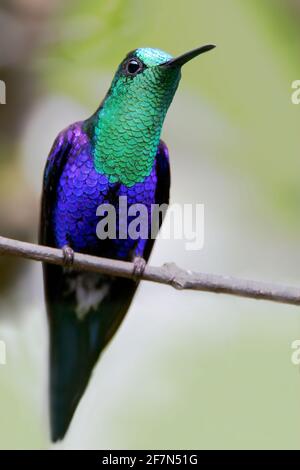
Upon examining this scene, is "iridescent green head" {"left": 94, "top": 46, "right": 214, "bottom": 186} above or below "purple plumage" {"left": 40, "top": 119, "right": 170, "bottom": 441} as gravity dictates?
above

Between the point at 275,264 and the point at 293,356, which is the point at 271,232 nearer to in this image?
the point at 275,264

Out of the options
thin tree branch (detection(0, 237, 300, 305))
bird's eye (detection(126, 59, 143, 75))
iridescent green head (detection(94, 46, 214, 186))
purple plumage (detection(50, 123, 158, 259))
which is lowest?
thin tree branch (detection(0, 237, 300, 305))

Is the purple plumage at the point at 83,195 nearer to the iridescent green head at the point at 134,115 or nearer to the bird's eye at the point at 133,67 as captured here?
the iridescent green head at the point at 134,115

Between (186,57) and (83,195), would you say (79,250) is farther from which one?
(186,57)

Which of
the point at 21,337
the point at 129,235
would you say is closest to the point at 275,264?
the point at 129,235

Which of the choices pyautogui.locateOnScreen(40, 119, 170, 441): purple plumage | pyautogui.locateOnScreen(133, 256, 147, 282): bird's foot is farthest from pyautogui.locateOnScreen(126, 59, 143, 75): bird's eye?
pyautogui.locateOnScreen(133, 256, 147, 282): bird's foot

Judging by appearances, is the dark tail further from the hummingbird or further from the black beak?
the black beak

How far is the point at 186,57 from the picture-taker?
125cm

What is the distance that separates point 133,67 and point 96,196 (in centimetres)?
28

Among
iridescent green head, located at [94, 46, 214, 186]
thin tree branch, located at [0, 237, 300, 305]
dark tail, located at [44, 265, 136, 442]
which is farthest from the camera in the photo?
dark tail, located at [44, 265, 136, 442]

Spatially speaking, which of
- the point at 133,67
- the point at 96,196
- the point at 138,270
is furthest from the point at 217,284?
the point at 133,67

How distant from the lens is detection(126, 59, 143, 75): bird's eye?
4.50 ft
